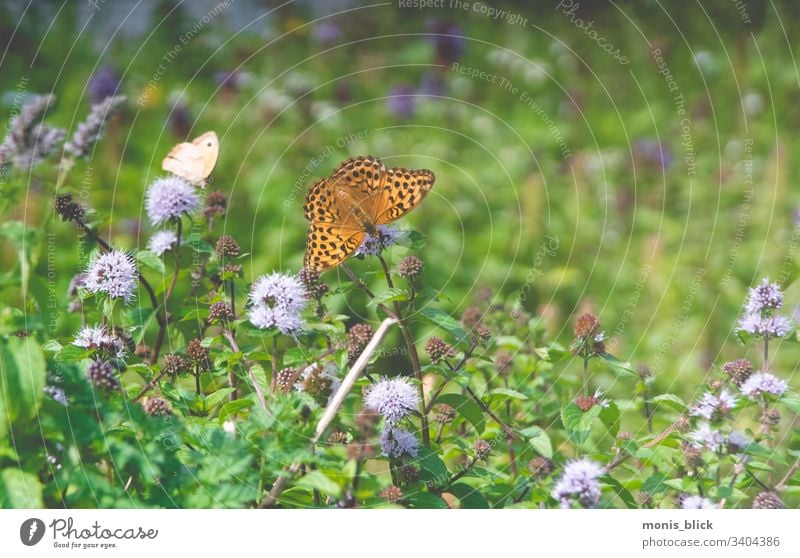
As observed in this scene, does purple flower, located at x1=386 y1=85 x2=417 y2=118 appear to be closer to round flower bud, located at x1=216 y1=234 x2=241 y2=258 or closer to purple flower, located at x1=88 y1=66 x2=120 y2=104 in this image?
purple flower, located at x1=88 y1=66 x2=120 y2=104

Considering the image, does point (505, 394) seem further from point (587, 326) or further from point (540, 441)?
point (587, 326)

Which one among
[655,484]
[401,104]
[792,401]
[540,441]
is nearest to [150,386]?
Result: [540,441]

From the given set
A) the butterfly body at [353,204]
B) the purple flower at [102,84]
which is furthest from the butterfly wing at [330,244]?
the purple flower at [102,84]

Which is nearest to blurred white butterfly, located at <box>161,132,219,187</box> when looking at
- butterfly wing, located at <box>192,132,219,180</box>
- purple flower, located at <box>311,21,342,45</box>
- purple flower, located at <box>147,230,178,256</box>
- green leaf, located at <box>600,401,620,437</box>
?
butterfly wing, located at <box>192,132,219,180</box>

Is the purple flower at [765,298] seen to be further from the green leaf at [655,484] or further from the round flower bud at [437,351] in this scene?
the round flower bud at [437,351]
